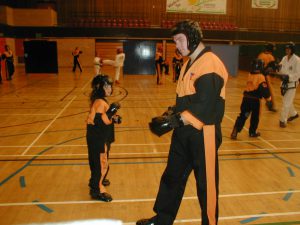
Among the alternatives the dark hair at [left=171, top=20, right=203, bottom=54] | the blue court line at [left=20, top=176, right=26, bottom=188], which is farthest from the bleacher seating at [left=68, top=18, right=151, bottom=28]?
the dark hair at [left=171, top=20, right=203, bottom=54]

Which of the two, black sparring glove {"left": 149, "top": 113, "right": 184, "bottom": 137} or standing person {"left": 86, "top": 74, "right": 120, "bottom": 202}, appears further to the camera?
standing person {"left": 86, "top": 74, "right": 120, "bottom": 202}

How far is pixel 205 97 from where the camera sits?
2750mm

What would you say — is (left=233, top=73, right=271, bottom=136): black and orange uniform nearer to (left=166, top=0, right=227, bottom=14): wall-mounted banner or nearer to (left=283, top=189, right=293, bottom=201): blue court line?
(left=283, top=189, right=293, bottom=201): blue court line

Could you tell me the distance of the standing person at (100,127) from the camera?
4.03m

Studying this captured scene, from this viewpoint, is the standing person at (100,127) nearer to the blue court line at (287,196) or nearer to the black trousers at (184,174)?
the black trousers at (184,174)

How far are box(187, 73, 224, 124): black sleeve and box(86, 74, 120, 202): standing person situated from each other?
4.83ft

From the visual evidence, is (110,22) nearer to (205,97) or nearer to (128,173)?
(128,173)

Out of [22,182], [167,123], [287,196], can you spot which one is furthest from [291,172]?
[22,182]

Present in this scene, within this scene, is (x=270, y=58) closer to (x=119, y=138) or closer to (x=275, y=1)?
(x=119, y=138)

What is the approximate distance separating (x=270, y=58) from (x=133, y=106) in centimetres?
458

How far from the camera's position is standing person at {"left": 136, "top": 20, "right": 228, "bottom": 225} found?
110 inches

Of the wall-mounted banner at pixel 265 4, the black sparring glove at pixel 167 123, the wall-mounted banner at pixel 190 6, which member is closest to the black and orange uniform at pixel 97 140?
the black sparring glove at pixel 167 123

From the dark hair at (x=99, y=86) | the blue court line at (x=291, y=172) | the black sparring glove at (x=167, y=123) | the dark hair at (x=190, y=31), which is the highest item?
the dark hair at (x=190, y=31)

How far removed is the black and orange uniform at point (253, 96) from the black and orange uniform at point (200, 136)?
4.25m
